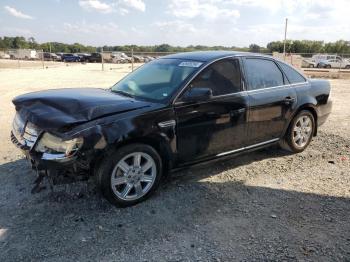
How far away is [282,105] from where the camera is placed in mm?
5547

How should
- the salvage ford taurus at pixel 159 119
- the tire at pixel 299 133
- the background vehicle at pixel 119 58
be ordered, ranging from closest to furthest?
1. the salvage ford taurus at pixel 159 119
2. the tire at pixel 299 133
3. the background vehicle at pixel 119 58

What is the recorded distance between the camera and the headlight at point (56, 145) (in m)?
3.73

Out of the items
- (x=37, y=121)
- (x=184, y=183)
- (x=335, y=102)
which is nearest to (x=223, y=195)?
(x=184, y=183)

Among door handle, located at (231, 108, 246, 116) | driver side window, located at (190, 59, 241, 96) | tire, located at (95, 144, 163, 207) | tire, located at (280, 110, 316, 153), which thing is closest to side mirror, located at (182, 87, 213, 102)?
driver side window, located at (190, 59, 241, 96)

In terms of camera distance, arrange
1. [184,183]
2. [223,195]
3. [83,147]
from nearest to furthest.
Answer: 1. [83,147]
2. [223,195]
3. [184,183]

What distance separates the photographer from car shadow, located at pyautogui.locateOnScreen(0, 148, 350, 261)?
11.1ft

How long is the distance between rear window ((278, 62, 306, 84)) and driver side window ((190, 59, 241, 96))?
1085 millimetres

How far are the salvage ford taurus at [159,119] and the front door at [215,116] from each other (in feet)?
0.04

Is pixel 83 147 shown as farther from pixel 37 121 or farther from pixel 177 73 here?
pixel 177 73

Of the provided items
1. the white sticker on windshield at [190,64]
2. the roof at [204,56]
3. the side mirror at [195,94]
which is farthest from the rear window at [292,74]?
the side mirror at [195,94]

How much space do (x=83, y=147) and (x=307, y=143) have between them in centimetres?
404

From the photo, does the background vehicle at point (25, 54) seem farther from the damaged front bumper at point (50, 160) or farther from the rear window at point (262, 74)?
the damaged front bumper at point (50, 160)

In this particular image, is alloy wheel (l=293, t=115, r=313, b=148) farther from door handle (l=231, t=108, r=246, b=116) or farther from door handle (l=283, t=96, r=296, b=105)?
door handle (l=231, t=108, r=246, b=116)

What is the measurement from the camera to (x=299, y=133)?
6078mm
